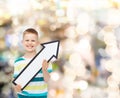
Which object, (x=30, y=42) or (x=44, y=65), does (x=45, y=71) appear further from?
(x=30, y=42)

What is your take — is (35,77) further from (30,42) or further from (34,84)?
(30,42)

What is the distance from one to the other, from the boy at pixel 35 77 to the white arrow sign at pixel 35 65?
0.5 inches

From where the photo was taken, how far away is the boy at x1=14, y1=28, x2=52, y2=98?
153 cm

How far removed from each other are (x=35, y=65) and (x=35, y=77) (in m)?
0.04

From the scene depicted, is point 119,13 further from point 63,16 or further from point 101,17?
point 63,16

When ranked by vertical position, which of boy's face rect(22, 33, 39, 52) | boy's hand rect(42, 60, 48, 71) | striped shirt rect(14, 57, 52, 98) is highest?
boy's face rect(22, 33, 39, 52)

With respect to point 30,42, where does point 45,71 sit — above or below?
below

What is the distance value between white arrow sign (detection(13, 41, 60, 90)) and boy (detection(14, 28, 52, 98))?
0.01 m

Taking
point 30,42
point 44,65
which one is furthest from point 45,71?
point 30,42

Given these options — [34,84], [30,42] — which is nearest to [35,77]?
[34,84]

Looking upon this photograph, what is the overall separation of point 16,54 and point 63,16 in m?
0.30

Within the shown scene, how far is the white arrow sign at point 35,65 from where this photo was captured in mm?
1537

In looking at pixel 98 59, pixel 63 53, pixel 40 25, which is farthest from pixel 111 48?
pixel 40 25

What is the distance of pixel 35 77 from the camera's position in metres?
1.54
